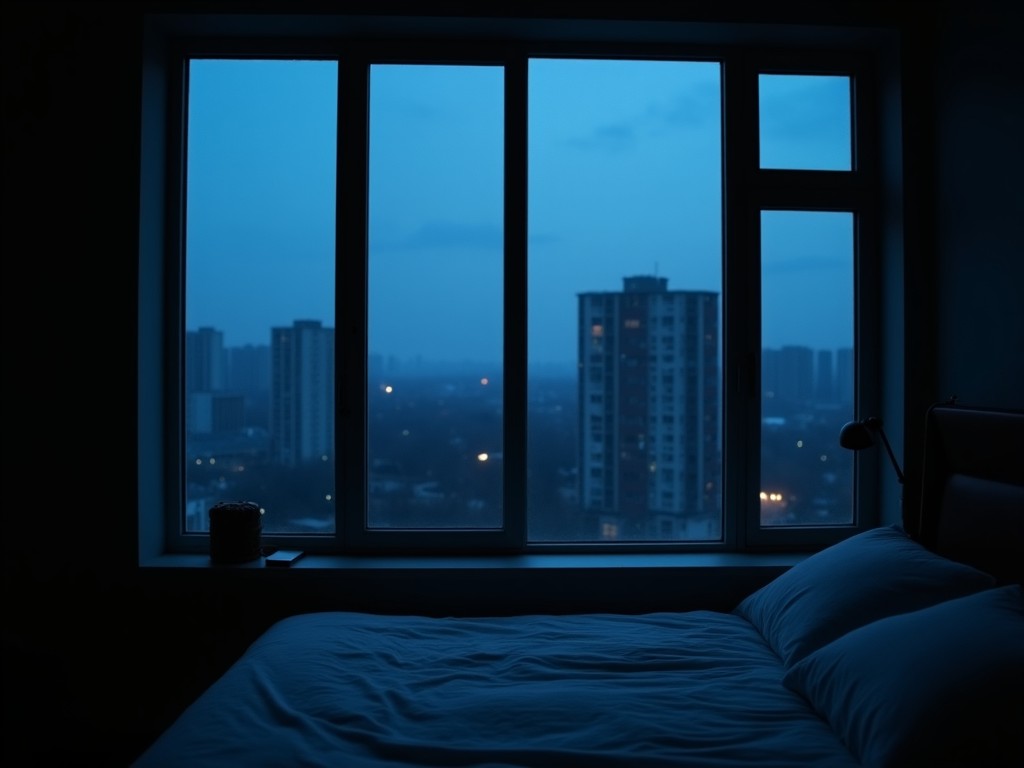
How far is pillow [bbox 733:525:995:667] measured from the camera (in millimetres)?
1805

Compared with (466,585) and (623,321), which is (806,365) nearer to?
(623,321)

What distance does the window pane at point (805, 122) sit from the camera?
2951mm

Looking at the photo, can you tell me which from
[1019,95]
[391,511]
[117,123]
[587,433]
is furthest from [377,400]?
[1019,95]

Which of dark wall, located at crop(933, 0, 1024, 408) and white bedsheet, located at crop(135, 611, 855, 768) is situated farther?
dark wall, located at crop(933, 0, 1024, 408)

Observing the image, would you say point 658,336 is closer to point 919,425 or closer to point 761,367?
point 761,367

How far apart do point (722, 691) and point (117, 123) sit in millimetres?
2838

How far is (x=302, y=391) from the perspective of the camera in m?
2.95

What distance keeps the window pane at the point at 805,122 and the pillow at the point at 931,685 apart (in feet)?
6.42

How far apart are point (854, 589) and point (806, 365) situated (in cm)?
129

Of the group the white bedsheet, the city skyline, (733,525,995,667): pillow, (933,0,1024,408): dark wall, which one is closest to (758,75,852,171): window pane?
the city skyline

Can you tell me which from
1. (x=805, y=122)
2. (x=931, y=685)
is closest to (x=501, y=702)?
(x=931, y=685)

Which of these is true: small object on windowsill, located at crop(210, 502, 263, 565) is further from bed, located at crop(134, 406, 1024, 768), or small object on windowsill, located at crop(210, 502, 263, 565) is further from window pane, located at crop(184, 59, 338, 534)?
bed, located at crop(134, 406, 1024, 768)

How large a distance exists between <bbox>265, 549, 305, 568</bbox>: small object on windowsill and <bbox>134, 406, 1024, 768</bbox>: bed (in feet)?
1.73

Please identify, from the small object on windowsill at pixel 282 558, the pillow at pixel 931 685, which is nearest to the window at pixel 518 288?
the small object on windowsill at pixel 282 558
